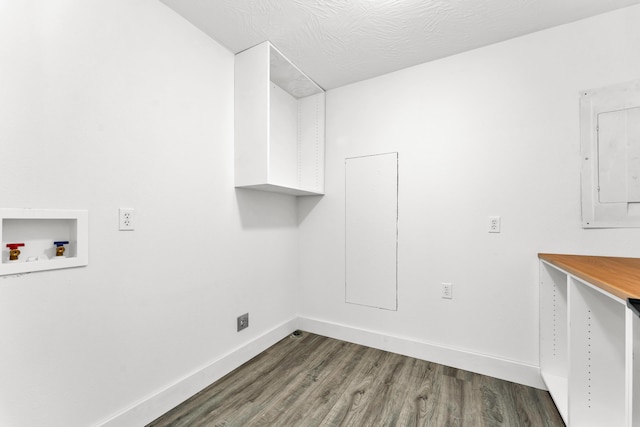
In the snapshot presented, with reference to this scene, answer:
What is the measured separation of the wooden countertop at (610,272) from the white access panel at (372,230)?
40.1 inches

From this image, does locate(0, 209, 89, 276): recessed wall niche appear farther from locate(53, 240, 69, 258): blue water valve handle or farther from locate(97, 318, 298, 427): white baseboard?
locate(97, 318, 298, 427): white baseboard

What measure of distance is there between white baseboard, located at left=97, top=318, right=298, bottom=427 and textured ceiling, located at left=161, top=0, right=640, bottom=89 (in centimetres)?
219

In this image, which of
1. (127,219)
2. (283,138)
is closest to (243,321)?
(127,219)

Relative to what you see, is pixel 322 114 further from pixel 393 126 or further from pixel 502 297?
pixel 502 297

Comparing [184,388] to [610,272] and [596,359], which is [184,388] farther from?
[610,272]

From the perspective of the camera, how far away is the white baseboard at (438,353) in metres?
1.74

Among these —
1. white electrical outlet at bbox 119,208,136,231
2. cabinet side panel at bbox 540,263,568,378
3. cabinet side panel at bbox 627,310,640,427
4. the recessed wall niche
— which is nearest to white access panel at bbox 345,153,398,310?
cabinet side panel at bbox 540,263,568,378

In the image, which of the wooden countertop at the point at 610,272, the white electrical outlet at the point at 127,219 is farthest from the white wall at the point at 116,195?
the wooden countertop at the point at 610,272

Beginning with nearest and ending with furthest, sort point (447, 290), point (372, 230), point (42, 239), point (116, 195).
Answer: point (42, 239), point (116, 195), point (447, 290), point (372, 230)

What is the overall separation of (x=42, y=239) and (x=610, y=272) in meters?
2.36

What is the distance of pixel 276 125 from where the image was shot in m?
2.38

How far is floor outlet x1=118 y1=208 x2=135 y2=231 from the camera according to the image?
52.0 inches

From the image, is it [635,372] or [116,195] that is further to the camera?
[116,195]

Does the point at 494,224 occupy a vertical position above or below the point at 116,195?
below
